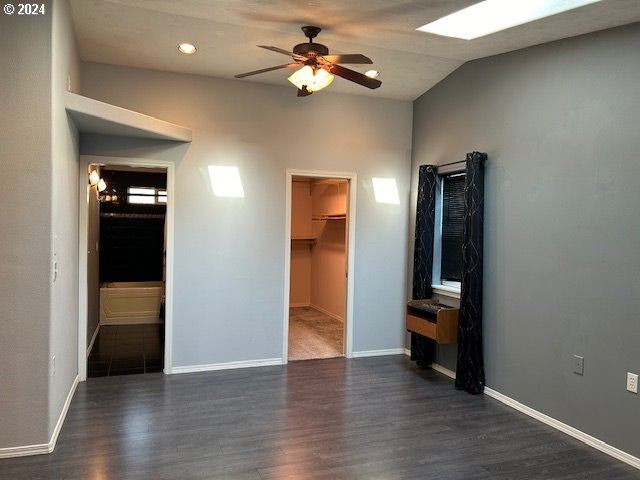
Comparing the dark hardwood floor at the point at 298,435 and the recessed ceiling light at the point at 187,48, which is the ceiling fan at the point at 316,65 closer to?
the recessed ceiling light at the point at 187,48

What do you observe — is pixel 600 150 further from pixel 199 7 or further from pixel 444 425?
pixel 199 7

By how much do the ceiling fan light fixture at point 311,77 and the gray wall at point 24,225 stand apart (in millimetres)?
1596

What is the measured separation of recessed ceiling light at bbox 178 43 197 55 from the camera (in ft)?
13.0

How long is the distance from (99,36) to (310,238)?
16.5 feet

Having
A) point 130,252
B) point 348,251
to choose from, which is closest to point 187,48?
point 348,251

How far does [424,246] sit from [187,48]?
3.01m

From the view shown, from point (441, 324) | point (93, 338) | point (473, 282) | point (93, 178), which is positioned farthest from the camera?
point (93, 338)

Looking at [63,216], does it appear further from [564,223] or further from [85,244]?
[564,223]

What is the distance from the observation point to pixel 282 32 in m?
3.67

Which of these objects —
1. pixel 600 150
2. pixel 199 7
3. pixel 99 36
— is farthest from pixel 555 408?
pixel 99 36

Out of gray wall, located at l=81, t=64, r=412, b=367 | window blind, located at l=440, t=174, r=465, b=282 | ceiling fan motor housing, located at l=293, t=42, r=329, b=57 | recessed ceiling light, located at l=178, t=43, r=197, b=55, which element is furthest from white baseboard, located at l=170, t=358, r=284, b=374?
ceiling fan motor housing, located at l=293, t=42, r=329, b=57

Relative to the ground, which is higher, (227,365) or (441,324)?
(441,324)

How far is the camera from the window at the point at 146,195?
25.4 feet

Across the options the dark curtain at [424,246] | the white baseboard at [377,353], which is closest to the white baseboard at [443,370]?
the dark curtain at [424,246]
